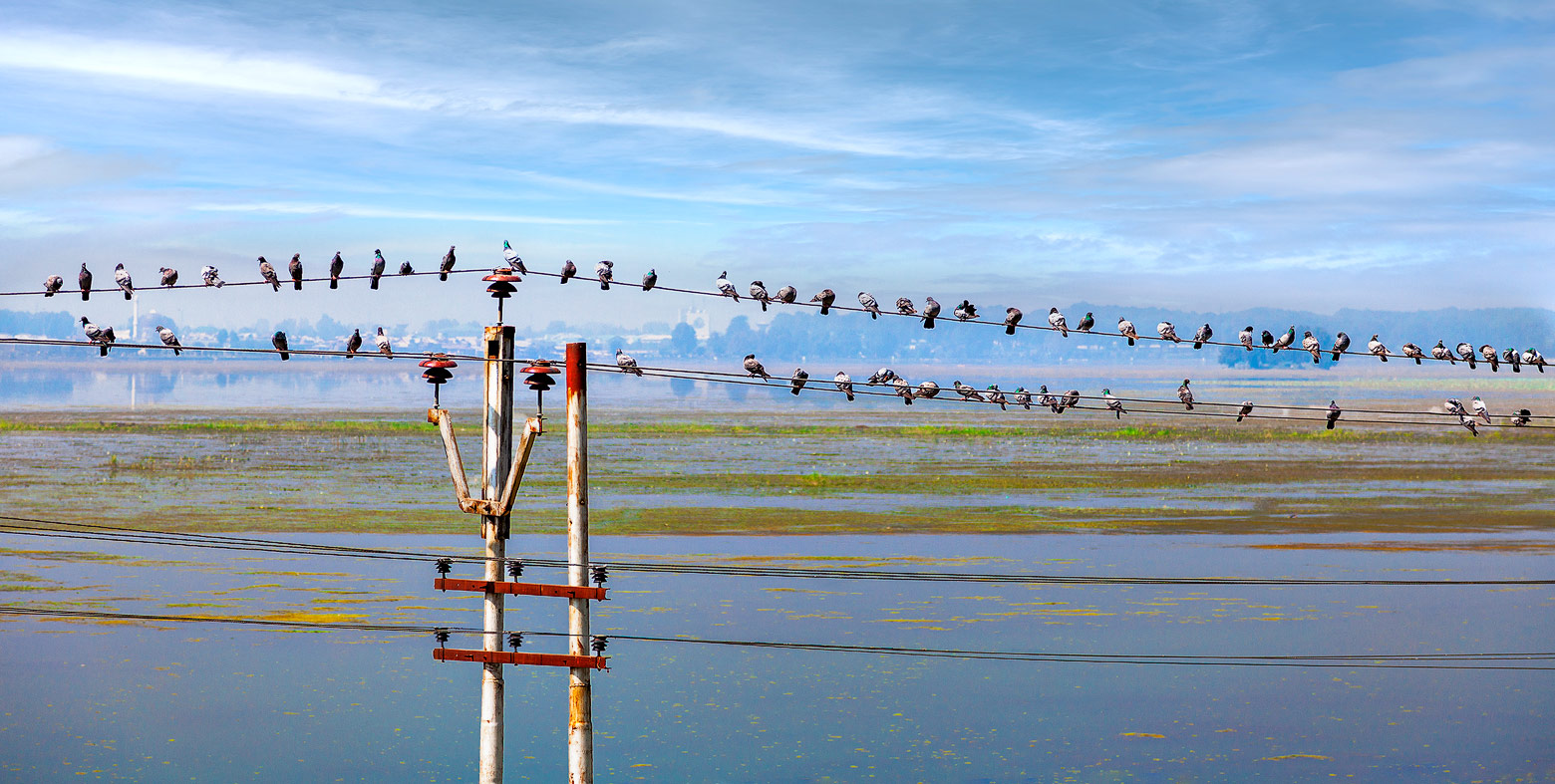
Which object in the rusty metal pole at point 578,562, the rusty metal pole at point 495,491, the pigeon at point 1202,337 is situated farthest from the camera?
the pigeon at point 1202,337

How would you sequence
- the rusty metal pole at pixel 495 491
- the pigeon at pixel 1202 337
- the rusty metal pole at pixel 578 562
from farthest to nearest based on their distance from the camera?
the pigeon at pixel 1202 337 → the rusty metal pole at pixel 578 562 → the rusty metal pole at pixel 495 491

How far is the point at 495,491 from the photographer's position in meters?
15.7

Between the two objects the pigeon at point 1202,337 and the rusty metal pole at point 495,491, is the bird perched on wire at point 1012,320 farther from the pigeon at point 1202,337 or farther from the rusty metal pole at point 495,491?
the rusty metal pole at point 495,491

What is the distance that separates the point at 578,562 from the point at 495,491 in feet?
3.98

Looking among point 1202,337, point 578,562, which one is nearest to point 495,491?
point 578,562

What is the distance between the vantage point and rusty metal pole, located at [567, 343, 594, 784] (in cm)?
1570

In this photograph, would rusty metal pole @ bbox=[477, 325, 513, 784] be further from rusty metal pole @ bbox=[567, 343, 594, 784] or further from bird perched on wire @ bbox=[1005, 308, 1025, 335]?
bird perched on wire @ bbox=[1005, 308, 1025, 335]

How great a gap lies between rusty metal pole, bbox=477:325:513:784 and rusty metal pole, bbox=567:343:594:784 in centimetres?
70

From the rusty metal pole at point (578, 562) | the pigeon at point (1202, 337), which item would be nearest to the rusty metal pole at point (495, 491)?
the rusty metal pole at point (578, 562)

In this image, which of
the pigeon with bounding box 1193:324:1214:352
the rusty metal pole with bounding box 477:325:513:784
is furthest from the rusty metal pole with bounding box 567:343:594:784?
the pigeon with bounding box 1193:324:1214:352

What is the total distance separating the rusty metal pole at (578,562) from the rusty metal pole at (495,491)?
2.29ft

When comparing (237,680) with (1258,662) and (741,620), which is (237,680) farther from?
(1258,662)

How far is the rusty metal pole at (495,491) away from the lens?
50.9 ft

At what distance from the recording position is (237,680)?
2867 centimetres
